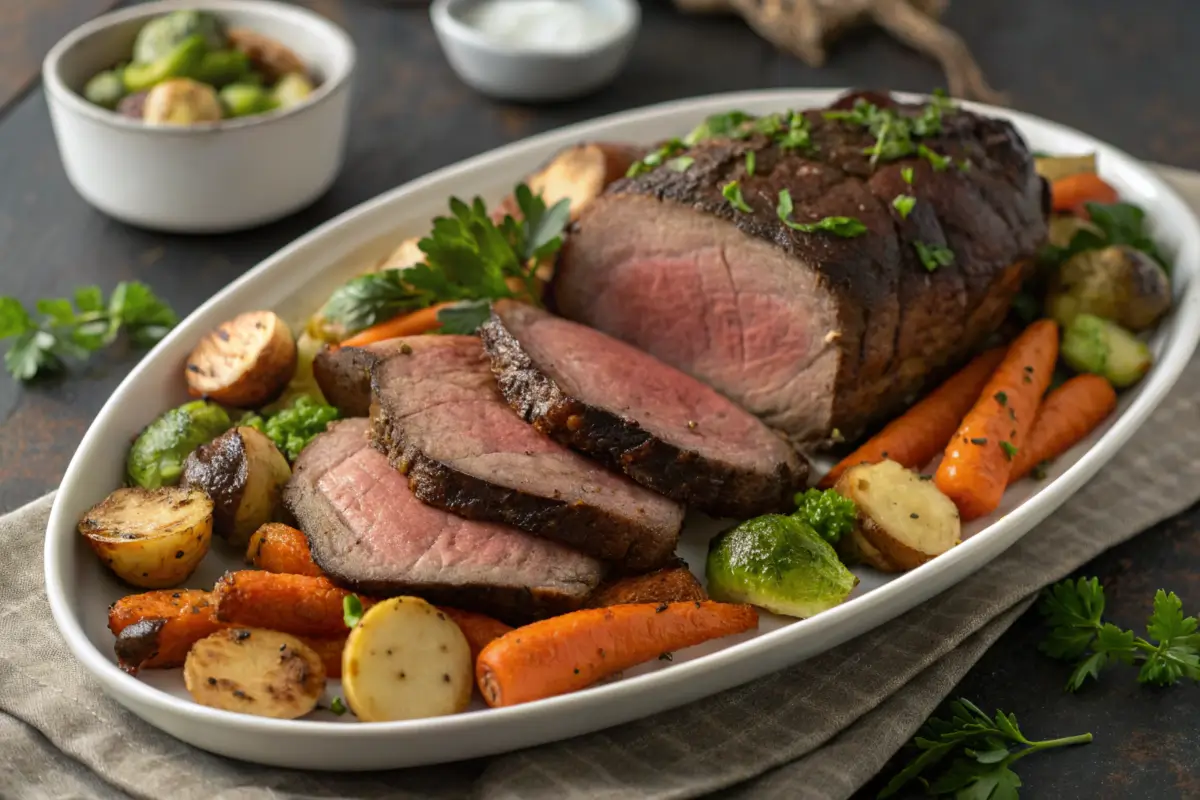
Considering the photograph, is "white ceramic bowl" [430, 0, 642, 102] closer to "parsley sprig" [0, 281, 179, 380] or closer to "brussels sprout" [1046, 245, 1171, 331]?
"parsley sprig" [0, 281, 179, 380]

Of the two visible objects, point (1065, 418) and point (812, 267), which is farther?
point (1065, 418)

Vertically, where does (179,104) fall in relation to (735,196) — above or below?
below

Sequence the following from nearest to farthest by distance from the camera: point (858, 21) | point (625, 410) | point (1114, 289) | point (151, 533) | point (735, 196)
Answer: point (151, 533), point (625, 410), point (735, 196), point (1114, 289), point (858, 21)

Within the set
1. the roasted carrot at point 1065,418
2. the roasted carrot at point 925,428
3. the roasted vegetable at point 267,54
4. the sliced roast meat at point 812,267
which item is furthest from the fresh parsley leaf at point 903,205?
the roasted vegetable at point 267,54

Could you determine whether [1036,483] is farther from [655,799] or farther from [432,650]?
[432,650]

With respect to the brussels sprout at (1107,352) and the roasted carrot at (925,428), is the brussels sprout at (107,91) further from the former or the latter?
the brussels sprout at (1107,352)

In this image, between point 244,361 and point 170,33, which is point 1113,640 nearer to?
point 244,361

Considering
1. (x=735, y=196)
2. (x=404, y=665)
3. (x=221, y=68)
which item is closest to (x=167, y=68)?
(x=221, y=68)

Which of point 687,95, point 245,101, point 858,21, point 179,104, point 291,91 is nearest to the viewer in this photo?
point 179,104
